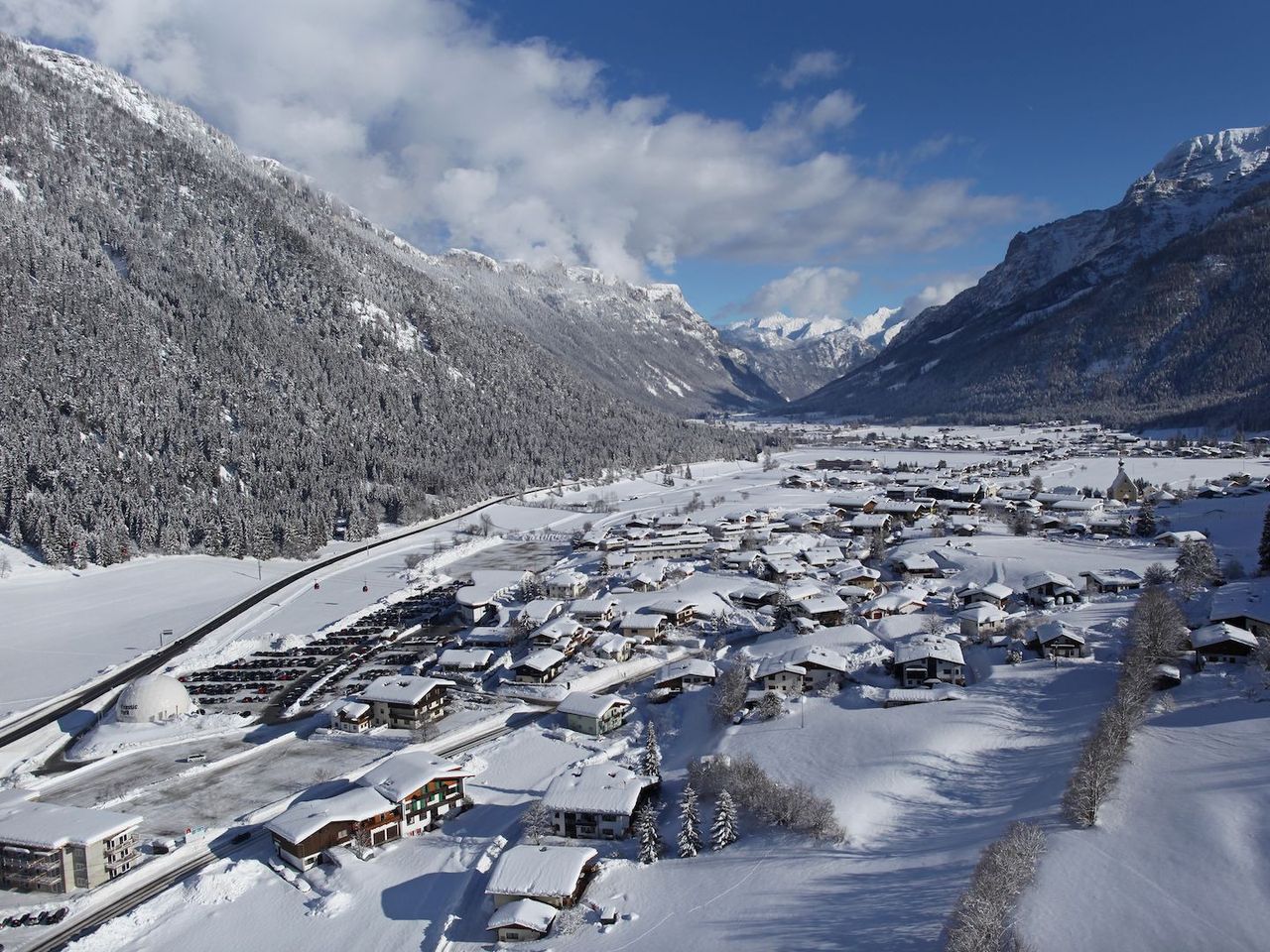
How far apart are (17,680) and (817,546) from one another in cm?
5782

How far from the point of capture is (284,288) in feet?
440

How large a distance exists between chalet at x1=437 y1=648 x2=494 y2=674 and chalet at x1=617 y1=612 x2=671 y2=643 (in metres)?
8.70

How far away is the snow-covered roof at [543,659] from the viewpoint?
44.5 meters

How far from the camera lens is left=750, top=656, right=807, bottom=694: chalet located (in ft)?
127

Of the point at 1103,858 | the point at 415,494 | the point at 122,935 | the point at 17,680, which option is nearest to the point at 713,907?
the point at 1103,858

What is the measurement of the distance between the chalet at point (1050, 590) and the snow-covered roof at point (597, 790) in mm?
32442

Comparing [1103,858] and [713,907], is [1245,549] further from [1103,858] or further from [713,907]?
[713,907]

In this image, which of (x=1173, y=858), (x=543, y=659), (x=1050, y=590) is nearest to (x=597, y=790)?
(x=543, y=659)

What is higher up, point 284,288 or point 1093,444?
point 284,288

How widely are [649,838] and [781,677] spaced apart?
14827 mm

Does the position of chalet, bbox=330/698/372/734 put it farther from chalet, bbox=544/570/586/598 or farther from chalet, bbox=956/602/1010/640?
chalet, bbox=956/602/1010/640

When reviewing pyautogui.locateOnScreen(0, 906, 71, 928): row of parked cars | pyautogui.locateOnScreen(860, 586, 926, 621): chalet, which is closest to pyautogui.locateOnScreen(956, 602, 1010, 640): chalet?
pyautogui.locateOnScreen(860, 586, 926, 621): chalet

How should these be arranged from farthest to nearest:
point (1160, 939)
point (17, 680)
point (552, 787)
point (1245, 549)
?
point (1245, 549) → point (17, 680) → point (552, 787) → point (1160, 939)

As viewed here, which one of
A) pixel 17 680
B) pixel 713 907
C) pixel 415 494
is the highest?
pixel 415 494
